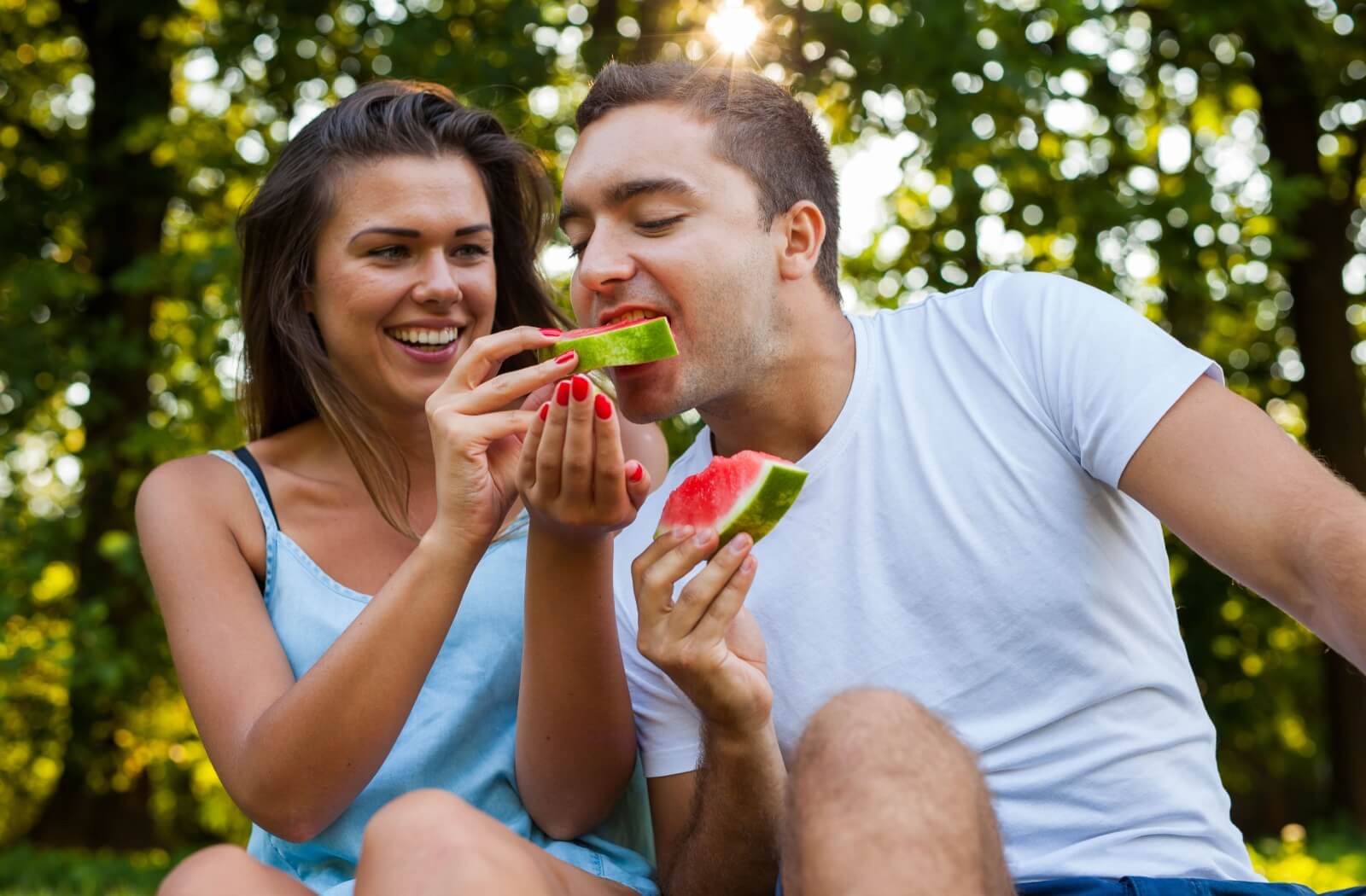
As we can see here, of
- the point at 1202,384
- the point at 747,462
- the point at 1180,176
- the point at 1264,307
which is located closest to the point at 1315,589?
the point at 1202,384

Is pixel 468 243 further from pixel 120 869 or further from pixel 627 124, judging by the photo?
pixel 120 869

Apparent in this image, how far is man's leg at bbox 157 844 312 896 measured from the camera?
2.45 metres

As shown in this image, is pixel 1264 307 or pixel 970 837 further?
pixel 1264 307

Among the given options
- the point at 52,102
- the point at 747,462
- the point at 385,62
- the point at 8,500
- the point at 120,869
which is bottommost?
the point at 120,869

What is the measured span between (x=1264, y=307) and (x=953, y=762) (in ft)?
44.8

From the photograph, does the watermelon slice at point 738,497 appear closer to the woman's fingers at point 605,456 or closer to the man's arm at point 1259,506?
the woman's fingers at point 605,456

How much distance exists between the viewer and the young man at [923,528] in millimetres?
2771

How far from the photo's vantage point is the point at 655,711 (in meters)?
3.42

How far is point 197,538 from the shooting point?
3582 mm

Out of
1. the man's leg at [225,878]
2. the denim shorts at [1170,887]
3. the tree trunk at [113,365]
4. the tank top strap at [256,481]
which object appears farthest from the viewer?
the tree trunk at [113,365]

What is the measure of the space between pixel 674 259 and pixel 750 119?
1.72 ft

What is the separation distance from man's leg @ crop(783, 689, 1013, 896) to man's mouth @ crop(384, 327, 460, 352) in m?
1.85

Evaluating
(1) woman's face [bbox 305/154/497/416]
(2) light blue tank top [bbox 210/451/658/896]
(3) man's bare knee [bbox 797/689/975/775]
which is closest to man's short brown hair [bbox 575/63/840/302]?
→ (1) woman's face [bbox 305/154/497/416]

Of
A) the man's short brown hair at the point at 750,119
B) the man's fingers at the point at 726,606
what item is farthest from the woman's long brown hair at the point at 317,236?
the man's fingers at the point at 726,606
